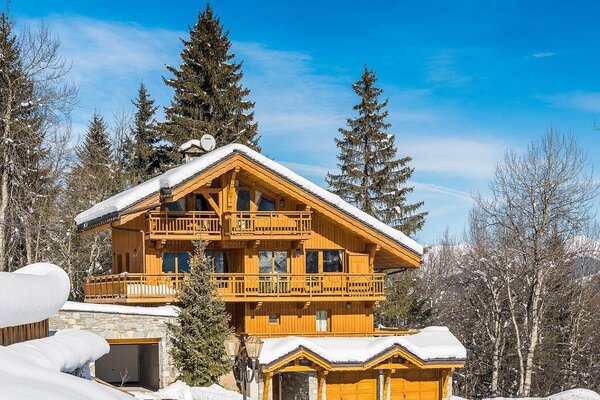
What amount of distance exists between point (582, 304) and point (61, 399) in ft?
124

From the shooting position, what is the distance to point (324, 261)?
26.5 m

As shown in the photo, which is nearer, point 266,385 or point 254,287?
point 266,385

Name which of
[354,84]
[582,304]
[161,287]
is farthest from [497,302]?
[161,287]

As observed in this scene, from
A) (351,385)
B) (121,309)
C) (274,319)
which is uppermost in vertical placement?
(121,309)

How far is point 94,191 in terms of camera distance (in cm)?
3750

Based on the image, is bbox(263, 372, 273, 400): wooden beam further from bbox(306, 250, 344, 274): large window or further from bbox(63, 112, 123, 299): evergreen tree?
bbox(63, 112, 123, 299): evergreen tree

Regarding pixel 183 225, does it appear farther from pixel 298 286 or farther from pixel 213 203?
pixel 298 286

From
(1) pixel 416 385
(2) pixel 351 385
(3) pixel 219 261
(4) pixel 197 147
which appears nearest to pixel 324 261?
(3) pixel 219 261

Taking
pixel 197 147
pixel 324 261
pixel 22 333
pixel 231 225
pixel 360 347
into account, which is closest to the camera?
pixel 22 333

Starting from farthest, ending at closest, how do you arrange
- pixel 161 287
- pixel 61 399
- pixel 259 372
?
pixel 161 287 → pixel 259 372 → pixel 61 399

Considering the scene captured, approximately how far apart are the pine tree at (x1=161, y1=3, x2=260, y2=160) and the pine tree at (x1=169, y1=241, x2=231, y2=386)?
17.3 m

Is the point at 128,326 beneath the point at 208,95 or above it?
beneath

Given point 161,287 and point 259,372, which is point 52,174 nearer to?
point 161,287

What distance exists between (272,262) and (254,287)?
1709mm
